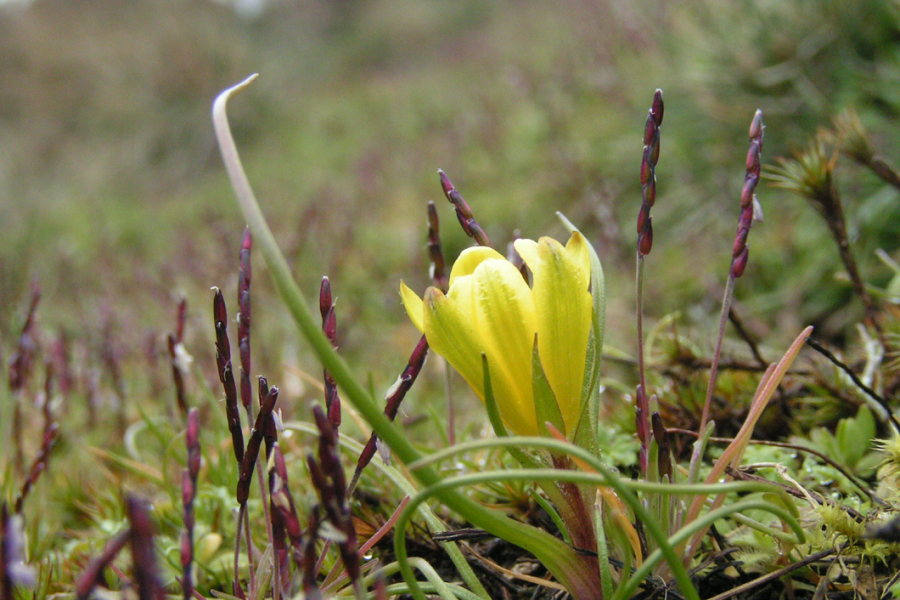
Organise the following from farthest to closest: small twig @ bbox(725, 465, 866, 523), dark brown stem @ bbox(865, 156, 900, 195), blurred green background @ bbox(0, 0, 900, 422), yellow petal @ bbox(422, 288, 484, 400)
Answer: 1. blurred green background @ bbox(0, 0, 900, 422)
2. dark brown stem @ bbox(865, 156, 900, 195)
3. small twig @ bbox(725, 465, 866, 523)
4. yellow petal @ bbox(422, 288, 484, 400)

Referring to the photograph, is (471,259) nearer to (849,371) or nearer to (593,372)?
(593,372)

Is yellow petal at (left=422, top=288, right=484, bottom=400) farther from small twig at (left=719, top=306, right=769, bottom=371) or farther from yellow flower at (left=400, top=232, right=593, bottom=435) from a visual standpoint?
small twig at (left=719, top=306, right=769, bottom=371)

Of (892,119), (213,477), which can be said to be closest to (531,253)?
(213,477)

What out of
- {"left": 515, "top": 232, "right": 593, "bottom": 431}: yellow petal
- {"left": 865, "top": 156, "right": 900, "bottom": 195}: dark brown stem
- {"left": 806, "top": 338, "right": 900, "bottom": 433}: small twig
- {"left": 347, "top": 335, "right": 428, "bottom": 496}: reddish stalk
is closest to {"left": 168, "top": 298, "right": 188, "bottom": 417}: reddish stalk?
{"left": 347, "top": 335, "right": 428, "bottom": 496}: reddish stalk

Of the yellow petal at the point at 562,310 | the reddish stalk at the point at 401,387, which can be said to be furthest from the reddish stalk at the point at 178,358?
the yellow petal at the point at 562,310

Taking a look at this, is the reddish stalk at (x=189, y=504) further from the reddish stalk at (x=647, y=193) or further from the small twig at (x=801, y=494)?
the small twig at (x=801, y=494)
